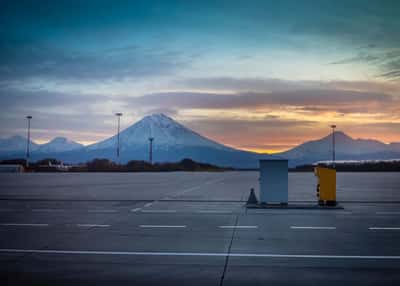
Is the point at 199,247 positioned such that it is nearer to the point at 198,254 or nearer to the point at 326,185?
the point at 198,254

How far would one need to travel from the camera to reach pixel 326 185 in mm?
15461

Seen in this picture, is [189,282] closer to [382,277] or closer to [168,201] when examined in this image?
[382,277]

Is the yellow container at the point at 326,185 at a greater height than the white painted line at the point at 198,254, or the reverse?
the yellow container at the point at 326,185

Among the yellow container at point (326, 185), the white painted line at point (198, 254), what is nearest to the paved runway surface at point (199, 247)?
the white painted line at point (198, 254)

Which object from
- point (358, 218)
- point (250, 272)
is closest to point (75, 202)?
point (358, 218)

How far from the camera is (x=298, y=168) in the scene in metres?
87.2

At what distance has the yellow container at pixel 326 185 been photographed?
15312mm

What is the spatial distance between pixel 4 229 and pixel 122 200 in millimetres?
7778

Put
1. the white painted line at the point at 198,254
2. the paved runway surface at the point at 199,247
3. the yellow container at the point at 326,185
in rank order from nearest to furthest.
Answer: the paved runway surface at the point at 199,247, the white painted line at the point at 198,254, the yellow container at the point at 326,185

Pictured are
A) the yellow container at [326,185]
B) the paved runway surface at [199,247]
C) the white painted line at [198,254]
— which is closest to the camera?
the paved runway surface at [199,247]

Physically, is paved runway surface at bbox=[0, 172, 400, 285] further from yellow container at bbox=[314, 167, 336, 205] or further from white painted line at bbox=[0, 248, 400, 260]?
yellow container at bbox=[314, 167, 336, 205]

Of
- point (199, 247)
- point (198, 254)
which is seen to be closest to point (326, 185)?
point (199, 247)

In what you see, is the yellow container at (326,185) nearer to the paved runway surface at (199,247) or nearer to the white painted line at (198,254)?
the paved runway surface at (199,247)

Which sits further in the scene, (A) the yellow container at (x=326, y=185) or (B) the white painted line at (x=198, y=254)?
(A) the yellow container at (x=326, y=185)
